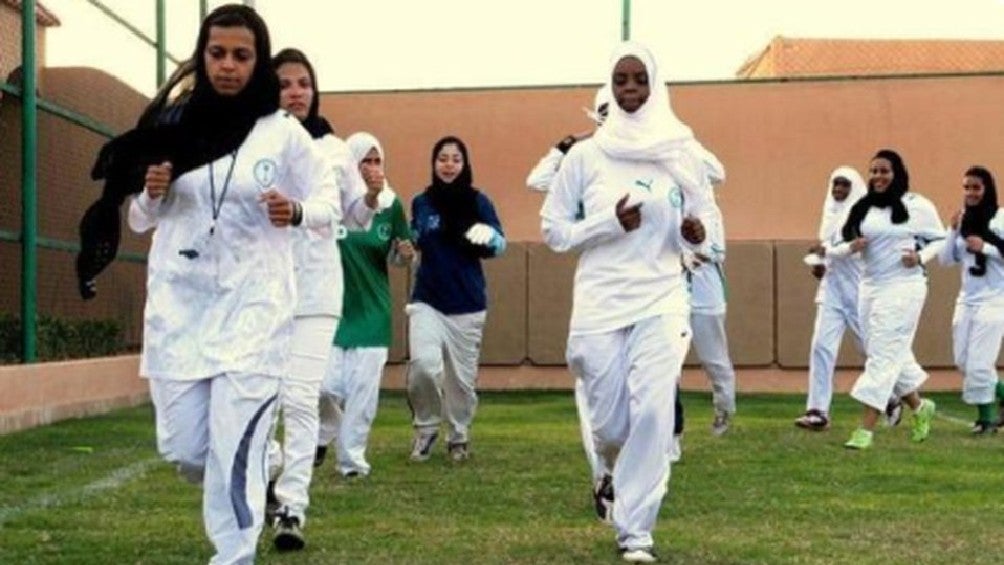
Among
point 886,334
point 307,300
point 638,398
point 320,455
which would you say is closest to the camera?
point 638,398

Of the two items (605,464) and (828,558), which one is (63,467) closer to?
(605,464)

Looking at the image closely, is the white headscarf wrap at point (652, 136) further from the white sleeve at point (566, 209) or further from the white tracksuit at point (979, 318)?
the white tracksuit at point (979, 318)

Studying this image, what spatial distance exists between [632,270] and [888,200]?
615cm

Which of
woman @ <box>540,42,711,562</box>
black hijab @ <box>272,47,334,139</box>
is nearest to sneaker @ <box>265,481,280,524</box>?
woman @ <box>540,42,711,562</box>

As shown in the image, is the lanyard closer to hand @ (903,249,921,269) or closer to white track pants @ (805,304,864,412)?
hand @ (903,249,921,269)

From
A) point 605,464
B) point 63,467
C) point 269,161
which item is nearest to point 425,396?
point 63,467

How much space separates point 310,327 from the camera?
7285mm

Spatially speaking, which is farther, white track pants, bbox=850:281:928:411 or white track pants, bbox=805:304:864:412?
white track pants, bbox=805:304:864:412

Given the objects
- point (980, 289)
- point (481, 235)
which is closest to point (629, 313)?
point (481, 235)

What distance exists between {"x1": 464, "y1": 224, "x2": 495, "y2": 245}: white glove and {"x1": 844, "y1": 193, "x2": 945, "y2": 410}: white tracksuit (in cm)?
330

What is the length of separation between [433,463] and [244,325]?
563 cm

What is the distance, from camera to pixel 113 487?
30.4ft

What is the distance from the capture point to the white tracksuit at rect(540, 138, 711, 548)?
6.78 m

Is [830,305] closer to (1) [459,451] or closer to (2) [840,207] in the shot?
(2) [840,207]
